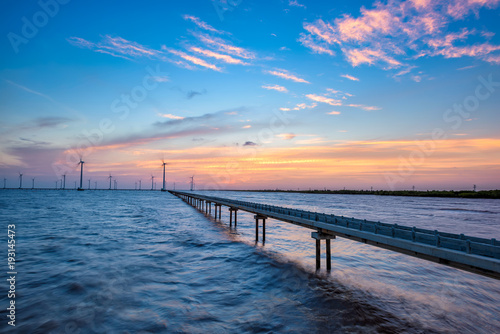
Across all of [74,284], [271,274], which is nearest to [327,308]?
[271,274]

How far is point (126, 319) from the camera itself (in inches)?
557

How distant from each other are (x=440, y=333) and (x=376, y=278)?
30.0ft

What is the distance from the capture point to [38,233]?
42375 mm

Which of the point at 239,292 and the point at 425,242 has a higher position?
the point at 425,242

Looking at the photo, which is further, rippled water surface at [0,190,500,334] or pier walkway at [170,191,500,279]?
rippled water surface at [0,190,500,334]

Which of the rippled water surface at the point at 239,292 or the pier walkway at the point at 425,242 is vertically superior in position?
the pier walkway at the point at 425,242

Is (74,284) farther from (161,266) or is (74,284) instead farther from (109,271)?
(161,266)

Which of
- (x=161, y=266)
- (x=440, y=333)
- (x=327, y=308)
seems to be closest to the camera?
(x=440, y=333)

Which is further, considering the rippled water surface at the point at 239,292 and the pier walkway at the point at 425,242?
the rippled water surface at the point at 239,292

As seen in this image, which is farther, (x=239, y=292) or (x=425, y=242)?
(x=239, y=292)

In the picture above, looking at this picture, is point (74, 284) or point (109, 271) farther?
point (109, 271)

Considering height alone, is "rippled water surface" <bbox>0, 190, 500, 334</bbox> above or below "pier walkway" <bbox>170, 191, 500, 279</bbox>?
below

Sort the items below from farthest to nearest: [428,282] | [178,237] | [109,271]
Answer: [178,237], [109,271], [428,282]

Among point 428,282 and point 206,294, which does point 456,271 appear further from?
point 206,294
